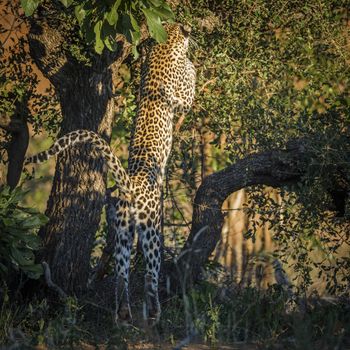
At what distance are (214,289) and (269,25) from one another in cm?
300

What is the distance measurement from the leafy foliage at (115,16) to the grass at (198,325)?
6.64 ft

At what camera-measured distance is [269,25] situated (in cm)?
833

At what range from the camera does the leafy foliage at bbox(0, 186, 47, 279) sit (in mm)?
6543

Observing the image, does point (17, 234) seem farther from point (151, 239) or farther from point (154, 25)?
point (154, 25)

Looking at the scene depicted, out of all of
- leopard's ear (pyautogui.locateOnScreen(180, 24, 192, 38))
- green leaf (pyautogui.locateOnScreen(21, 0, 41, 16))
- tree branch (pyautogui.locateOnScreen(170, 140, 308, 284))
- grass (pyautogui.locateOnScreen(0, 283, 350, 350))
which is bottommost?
grass (pyautogui.locateOnScreen(0, 283, 350, 350))

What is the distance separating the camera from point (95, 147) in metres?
6.99

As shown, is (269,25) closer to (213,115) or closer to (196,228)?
(213,115)

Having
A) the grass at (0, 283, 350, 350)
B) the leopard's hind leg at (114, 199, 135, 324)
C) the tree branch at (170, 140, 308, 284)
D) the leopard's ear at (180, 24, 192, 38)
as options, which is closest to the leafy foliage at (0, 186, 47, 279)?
the grass at (0, 283, 350, 350)

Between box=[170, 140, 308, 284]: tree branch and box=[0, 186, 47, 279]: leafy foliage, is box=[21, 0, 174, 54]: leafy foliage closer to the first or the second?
box=[0, 186, 47, 279]: leafy foliage

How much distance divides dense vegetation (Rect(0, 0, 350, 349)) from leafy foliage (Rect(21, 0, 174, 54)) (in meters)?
0.09

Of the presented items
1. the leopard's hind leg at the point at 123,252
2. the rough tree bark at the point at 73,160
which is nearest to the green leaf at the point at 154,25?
the rough tree bark at the point at 73,160

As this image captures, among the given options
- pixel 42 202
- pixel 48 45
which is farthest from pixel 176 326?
pixel 42 202

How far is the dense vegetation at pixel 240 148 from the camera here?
6535mm

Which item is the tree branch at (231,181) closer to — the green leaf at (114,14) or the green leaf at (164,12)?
the green leaf at (164,12)
